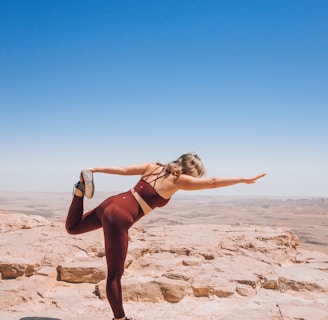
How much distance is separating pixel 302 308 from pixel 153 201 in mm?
2555

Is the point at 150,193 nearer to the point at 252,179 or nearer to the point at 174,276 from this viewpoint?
the point at 252,179

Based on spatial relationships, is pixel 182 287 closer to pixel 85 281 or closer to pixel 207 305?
pixel 207 305

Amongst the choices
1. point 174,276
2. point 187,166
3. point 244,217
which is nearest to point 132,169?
point 187,166

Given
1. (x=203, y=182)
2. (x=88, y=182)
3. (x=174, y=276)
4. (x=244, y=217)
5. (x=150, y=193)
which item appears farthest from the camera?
(x=244, y=217)

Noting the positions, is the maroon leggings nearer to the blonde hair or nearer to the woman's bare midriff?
the woman's bare midriff

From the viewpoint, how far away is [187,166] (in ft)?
12.8

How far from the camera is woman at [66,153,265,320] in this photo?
3742mm

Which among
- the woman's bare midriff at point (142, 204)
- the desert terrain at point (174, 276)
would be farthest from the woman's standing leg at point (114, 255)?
the desert terrain at point (174, 276)

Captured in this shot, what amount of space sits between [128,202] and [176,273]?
255 cm

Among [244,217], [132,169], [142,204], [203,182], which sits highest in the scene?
[132,169]

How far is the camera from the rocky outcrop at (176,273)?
4930 millimetres

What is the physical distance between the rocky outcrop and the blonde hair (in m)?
2.02

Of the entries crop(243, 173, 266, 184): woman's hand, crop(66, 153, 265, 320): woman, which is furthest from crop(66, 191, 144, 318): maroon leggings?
crop(243, 173, 266, 184): woman's hand

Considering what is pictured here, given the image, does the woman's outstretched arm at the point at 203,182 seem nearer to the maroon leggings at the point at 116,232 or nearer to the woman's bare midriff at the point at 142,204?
the woman's bare midriff at the point at 142,204
